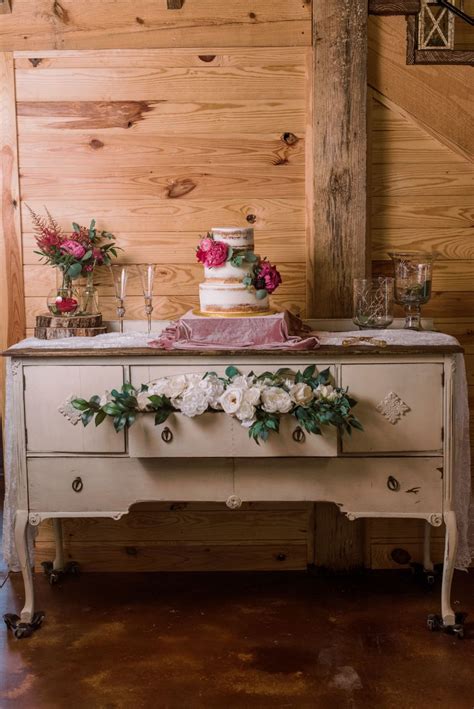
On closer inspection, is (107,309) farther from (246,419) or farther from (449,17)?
(449,17)

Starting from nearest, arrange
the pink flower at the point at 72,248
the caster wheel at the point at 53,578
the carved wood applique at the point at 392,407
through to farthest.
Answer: the carved wood applique at the point at 392,407
the pink flower at the point at 72,248
the caster wheel at the point at 53,578

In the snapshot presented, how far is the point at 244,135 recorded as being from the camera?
131 inches

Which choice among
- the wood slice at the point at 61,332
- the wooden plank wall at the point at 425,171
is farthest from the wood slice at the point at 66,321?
→ the wooden plank wall at the point at 425,171

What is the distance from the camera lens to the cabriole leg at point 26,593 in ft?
9.58

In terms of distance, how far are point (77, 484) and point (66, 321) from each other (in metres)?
0.59

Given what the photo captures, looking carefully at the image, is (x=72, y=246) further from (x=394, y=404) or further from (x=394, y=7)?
(x=394, y=7)

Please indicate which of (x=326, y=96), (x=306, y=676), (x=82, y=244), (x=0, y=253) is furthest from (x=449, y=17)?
(x=306, y=676)

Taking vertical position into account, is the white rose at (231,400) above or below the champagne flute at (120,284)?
below

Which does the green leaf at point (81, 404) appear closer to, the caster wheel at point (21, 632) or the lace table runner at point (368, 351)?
the lace table runner at point (368, 351)

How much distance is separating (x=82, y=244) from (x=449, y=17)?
61.2 inches

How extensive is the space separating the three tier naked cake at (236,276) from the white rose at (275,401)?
14.4 inches

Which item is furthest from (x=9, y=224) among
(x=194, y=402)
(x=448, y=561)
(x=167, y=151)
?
(x=448, y=561)

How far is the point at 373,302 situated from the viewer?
10.3ft

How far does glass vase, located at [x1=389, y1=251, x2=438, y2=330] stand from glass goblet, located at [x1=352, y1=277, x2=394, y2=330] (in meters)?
0.04
